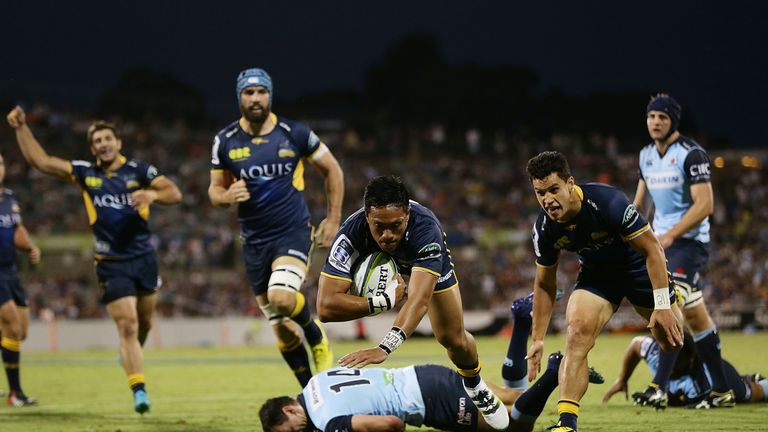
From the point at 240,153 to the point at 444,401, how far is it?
380 centimetres

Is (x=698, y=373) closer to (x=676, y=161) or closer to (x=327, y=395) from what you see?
(x=676, y=161)

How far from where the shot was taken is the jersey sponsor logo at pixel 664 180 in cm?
983

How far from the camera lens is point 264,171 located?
956 cm

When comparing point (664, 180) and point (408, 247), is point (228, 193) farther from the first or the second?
point (664, 180)

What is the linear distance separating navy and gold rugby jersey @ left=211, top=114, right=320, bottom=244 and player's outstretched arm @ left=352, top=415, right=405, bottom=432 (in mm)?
3508

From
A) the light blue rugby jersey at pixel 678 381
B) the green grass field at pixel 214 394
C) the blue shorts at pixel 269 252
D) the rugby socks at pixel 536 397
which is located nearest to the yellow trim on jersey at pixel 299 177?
the blue shorts at pixel 269 252

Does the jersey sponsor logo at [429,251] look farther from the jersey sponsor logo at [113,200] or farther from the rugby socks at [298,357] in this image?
the jersey sponsor logo at [113,200]

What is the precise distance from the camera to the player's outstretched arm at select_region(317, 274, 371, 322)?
693cm

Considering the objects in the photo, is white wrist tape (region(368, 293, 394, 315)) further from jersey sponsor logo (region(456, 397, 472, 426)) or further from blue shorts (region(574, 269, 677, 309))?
blue shorts (region(574, 269, 677, 309))

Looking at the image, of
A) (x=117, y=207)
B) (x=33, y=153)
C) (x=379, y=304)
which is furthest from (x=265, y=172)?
(x=379, y=304)

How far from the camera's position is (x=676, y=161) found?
32.1ft

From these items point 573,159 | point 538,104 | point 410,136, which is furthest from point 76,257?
point 538,104

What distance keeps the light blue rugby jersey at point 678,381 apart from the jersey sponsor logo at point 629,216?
3180mm

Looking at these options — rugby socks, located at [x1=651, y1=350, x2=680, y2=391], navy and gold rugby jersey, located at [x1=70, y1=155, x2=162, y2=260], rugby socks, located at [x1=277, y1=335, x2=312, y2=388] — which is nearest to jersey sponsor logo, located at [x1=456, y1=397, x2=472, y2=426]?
rugby socks, located at [x1=277, y1=335, x2=312, y2=388]
